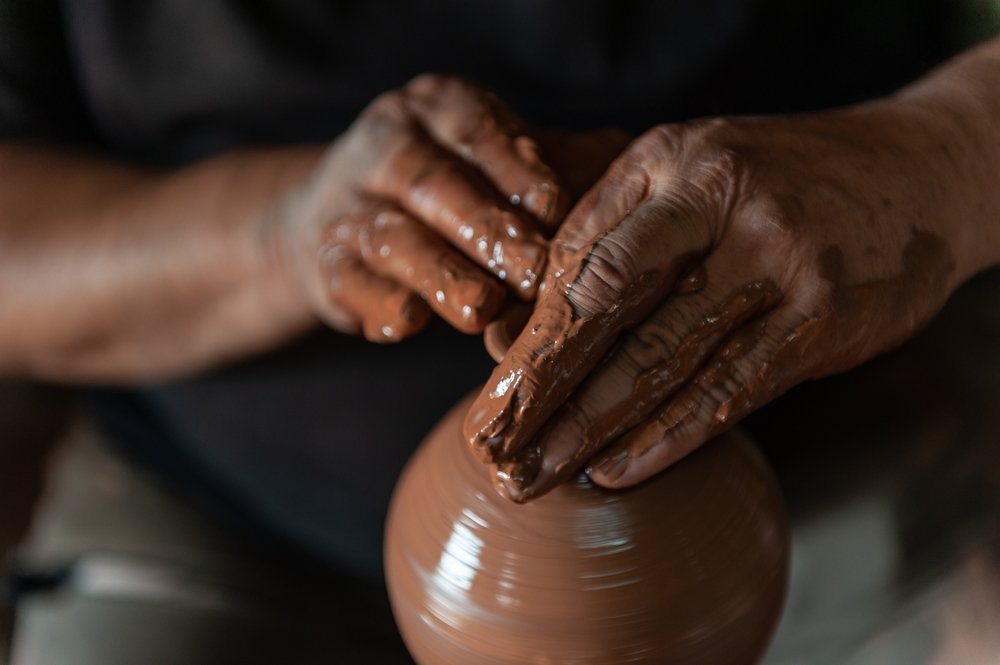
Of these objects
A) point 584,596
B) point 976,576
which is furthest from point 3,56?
point 976,576

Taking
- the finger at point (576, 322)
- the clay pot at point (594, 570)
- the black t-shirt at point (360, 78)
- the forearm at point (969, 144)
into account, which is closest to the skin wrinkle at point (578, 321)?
the finger at point (576, 322)

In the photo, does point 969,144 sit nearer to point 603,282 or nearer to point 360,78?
point 603,282

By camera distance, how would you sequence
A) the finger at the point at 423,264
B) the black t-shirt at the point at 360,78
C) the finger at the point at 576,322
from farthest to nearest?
the black t-shirt at the point at 360,78, the finger at the point at 423,264, the finger at the point at 576,322

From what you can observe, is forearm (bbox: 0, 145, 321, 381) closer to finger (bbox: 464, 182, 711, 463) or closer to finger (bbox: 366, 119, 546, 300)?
finger (bbox: 366, 119, 546, 300)

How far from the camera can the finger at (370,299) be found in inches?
30.0

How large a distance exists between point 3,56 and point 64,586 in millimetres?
656

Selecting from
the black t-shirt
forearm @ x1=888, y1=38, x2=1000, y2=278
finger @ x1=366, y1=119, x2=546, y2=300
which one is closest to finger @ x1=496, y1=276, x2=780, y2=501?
finger @ x1=366, y1=119, x2=546, y2=300

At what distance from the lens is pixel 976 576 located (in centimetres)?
83

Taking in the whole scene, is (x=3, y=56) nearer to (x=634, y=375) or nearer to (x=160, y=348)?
(x=160, y=348)

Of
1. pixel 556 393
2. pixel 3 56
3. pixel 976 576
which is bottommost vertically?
pixel 976 576

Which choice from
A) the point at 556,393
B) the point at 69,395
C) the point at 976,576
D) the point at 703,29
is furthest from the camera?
the point at 69,395

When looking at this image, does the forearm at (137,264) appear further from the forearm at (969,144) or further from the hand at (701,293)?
the forearm at (969,144)

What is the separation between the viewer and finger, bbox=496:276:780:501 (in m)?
0.61

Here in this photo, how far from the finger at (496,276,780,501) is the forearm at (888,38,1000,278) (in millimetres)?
228
